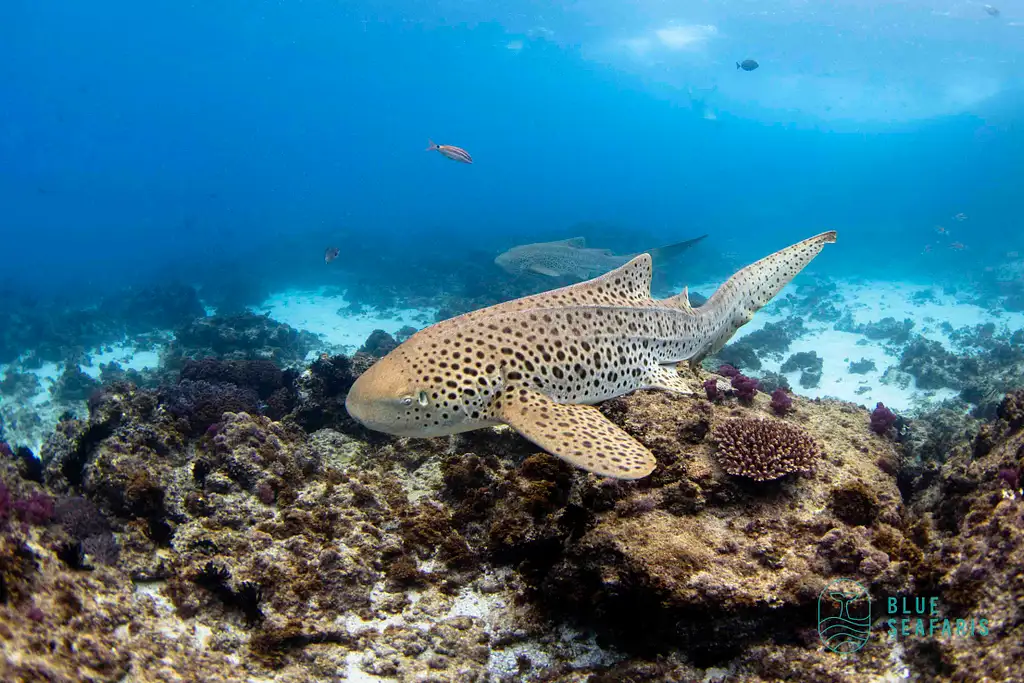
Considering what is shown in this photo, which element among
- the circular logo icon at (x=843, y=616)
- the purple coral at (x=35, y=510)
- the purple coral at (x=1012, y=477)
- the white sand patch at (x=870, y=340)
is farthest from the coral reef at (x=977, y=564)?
the white sand patch at (x=870, y=340)

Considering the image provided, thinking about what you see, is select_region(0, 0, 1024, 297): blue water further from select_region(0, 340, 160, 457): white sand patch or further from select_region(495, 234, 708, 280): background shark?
select_region(495, 234, 708, 280): background shark

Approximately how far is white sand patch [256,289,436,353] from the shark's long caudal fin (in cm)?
1868

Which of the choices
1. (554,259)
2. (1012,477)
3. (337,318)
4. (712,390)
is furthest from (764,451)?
(337,318)

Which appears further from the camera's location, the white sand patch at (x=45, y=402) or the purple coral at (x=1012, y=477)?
the white sand patch at (x=45, y=402)

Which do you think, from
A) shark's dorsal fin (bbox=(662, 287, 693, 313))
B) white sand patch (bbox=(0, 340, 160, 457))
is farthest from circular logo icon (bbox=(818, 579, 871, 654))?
white sand patch (bbox=(0, 340, 160, 457))

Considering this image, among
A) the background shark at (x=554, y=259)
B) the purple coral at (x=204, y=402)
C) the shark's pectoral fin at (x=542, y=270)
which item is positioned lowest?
the purple coral at (x=204, y=402)

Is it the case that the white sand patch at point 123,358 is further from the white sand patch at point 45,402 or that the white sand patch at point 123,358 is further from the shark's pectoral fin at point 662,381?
the shark's pectoral fin at point 662,381

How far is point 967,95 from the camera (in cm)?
8050

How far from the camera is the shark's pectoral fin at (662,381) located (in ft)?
18.1

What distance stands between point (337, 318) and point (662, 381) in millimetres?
27759

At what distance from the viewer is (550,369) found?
16.0ft

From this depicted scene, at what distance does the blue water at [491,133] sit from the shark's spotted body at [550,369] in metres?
38.3

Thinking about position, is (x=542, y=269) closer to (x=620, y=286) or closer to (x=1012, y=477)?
(x=620, y=286)

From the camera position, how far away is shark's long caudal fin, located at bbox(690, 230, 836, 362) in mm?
6590
